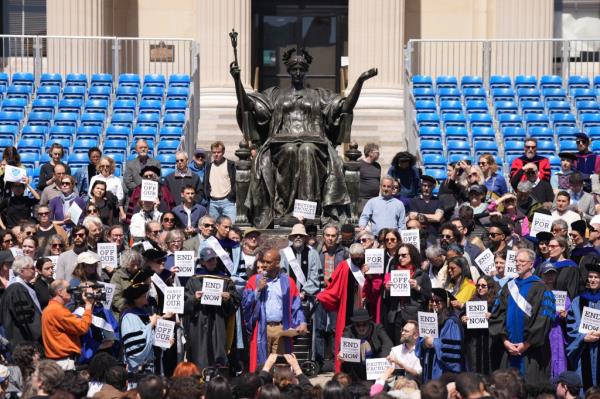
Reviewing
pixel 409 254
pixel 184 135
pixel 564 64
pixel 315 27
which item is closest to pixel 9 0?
pixel 315 27

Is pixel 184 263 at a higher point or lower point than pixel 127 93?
lower

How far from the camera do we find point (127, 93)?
99.9 feet

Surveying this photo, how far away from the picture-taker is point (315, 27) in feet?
118

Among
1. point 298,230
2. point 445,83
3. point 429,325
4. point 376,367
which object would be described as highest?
point 445,83

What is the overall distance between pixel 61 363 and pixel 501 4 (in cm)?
1819

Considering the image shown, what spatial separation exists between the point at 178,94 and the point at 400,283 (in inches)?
480

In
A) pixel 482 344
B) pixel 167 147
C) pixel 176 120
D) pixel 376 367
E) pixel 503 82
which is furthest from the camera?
pixel 503 82

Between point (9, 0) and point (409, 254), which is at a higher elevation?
point (9, 0)

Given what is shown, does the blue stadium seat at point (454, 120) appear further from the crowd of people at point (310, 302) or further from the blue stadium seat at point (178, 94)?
the crowd of people at point (310, 302)

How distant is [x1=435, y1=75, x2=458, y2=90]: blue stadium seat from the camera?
30922mm

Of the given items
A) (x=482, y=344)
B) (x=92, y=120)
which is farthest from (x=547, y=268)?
Answer: (x=92, y=120)

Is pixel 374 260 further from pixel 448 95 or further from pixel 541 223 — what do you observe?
pixel 448 95

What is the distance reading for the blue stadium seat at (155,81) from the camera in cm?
3086

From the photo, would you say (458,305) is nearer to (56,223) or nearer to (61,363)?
(61,363)
